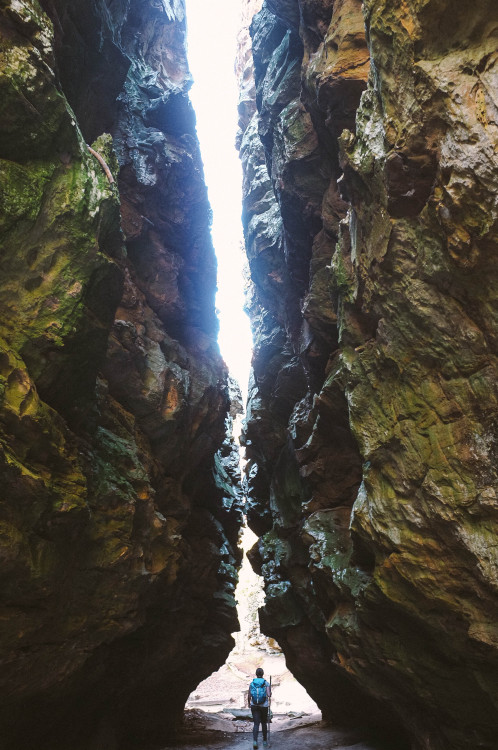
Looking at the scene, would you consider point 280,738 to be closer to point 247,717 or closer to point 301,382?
point 247,717

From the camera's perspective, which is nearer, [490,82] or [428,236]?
[490,82]

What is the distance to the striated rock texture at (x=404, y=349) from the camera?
22.1ft

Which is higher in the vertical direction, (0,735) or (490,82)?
(490,82)

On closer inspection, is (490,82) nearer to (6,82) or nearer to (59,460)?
(6,82)

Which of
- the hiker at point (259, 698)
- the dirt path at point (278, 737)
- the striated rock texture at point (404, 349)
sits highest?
the striated rock texture at point (404, 349)

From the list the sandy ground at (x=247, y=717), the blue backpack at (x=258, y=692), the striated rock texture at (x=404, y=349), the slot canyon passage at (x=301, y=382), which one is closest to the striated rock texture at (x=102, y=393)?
the slot canyon passage at (x=301, y=382)

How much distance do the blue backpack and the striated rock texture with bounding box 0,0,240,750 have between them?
12.1ft

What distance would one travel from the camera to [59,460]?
29.1 feet

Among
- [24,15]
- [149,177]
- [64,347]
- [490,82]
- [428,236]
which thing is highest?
[149,177]

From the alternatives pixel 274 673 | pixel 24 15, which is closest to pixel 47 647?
pixel 24 15

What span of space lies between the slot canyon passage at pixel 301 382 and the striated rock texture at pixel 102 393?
0.22 feet

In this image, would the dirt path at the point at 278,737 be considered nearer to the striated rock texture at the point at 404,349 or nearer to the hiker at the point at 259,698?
the striated rock texture at the point at 404,349

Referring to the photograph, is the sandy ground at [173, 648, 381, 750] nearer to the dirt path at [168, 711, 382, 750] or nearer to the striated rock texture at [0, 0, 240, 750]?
the dirt path at [168, 711, 382, 750]

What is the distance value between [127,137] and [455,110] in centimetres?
1433
